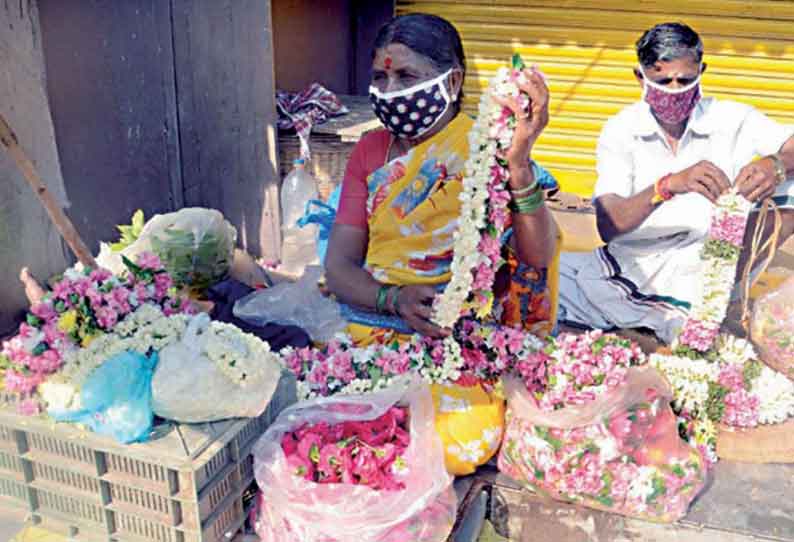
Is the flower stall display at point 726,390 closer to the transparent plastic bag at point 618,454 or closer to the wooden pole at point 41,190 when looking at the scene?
the transparent plastic bag at point 618,454

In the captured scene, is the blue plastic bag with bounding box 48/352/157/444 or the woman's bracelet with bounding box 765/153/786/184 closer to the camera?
the blue plastic bag with bounding box 48/352/157/444

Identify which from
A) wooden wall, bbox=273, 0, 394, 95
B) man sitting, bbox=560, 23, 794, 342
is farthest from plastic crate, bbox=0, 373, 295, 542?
wooden wall, bbox=273, 0, 394, 95

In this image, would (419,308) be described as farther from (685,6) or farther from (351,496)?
(685,6)

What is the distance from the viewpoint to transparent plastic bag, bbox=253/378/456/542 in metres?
2.28

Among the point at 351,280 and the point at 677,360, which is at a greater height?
the point at 351,280

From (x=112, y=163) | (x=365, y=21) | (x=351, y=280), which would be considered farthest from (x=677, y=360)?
(x=365, y=21)

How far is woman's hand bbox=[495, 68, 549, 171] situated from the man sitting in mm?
1380

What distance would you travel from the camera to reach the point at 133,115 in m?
4.43

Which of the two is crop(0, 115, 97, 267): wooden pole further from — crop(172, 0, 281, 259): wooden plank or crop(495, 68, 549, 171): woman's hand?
crop(172, 0, 281, 259): wooden plank

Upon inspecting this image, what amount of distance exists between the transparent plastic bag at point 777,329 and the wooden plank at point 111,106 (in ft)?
11.3

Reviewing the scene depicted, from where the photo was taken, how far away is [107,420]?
2.18 meters

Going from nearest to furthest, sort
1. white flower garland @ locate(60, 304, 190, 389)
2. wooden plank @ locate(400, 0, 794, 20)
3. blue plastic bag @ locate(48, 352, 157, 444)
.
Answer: blue plastic bag @ locate(48, 352, 157, 444), white flower garland @ locate(60, 304, 190, 389), wooden plank @ locate(400, 0, 794, 20)

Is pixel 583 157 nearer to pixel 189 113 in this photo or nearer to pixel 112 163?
pixel 189 113

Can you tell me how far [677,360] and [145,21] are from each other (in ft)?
11.3
